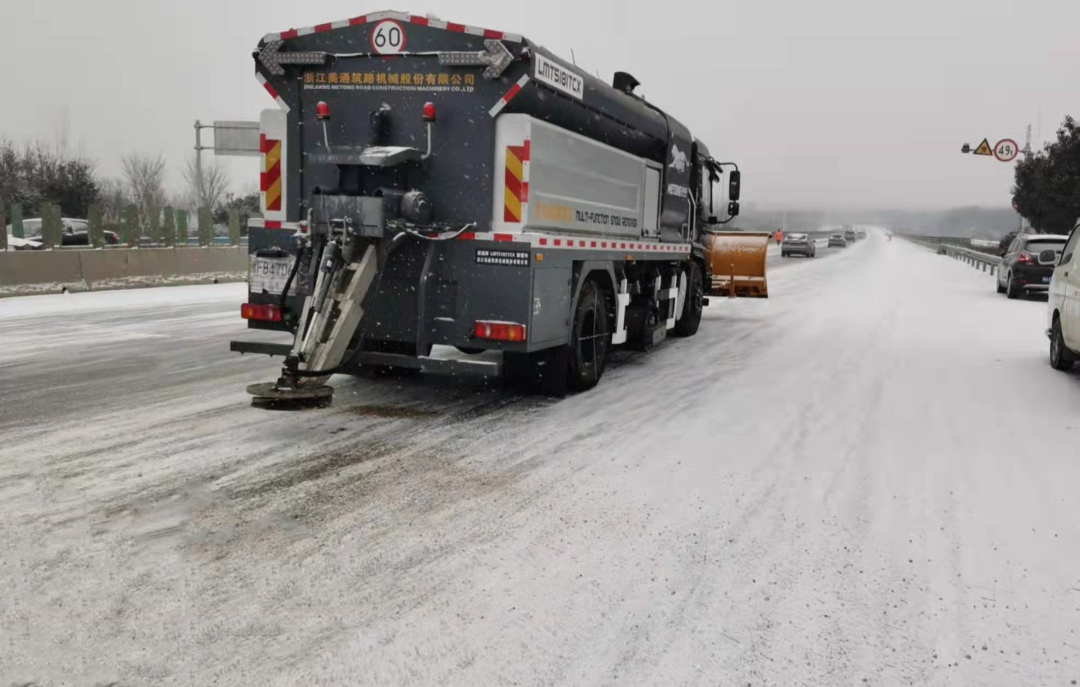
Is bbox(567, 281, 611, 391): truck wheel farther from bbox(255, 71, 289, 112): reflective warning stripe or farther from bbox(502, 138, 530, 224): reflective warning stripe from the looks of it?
bbox(255, 71, 289, 112): reflective warning stripe

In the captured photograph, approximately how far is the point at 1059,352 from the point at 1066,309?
0.75 meters

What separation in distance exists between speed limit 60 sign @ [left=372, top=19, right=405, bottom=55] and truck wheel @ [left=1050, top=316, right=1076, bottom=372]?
8.21 metres

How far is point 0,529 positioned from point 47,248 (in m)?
16.4

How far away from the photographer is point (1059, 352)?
1063 cm

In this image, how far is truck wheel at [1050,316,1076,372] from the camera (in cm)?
1045

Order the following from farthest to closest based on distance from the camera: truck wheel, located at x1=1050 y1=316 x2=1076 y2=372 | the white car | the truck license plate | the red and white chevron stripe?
truck wheel, located at x1=1050 y1=316 x2=1076 y2=372 < the white car < the truck license plate < the red and white chevron stripe

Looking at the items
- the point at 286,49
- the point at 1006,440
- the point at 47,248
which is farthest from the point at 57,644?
the point at 47,248

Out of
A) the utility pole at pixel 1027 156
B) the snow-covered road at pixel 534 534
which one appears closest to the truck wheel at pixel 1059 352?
the snow-covered road at pixel 534 534

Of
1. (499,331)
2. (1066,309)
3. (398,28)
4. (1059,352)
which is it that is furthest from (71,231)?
(1066,309)

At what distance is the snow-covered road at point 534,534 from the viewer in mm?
3369

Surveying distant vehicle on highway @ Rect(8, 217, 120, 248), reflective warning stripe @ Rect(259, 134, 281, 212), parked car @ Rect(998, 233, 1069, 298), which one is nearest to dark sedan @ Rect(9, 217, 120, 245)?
distant vehicle on highway @ Rect(8, 217, 120, 248)

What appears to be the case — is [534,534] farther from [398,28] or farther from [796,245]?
[796,245]

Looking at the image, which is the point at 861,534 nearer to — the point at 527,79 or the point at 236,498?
the point at 236,498

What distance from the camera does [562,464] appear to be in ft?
19.7
